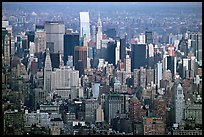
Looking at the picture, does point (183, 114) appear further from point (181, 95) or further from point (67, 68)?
point (67, 68)

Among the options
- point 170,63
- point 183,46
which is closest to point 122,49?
point 170,63

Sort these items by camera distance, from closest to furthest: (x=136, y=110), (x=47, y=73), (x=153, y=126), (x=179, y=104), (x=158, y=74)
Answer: (x=153, y=126) → (x=179, y=104) → (x=136, y=110) → (x=158, y=74) → (x=47, y=73)

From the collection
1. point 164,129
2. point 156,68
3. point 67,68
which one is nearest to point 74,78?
point 67,68

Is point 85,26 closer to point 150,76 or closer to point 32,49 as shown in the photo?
point 32,49

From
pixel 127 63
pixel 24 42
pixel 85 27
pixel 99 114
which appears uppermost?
pixel 85 27

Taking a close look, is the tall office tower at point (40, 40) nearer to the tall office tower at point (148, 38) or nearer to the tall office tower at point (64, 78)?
the tall office tower at point (64, 78)

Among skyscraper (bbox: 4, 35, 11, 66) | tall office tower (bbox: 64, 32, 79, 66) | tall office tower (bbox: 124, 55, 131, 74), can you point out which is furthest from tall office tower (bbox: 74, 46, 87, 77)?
skyscraper (bbox: 4, 35, 11, 66)
